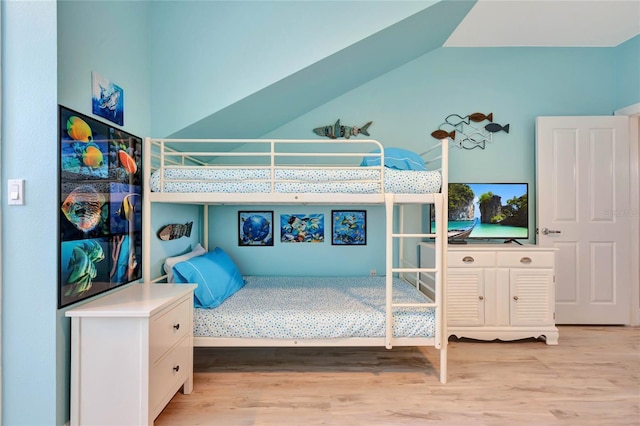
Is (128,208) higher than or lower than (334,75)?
lower

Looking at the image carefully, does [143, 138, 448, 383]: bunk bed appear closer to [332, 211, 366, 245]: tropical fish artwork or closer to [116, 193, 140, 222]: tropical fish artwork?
[116, 193, 140, 222]: tropical fish artwork

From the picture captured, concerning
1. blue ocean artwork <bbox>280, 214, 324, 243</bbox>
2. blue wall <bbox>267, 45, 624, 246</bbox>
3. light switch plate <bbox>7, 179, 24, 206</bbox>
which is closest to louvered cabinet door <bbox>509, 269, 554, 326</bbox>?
blue wall <bbox>267, 45, 624, 246</bbox>

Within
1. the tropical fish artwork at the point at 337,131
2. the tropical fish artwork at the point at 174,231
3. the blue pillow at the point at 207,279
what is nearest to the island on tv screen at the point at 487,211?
the tropical fish artwork at the point at 337,131

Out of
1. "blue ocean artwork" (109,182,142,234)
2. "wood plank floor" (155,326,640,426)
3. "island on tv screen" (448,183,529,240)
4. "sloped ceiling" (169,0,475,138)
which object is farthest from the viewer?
"island on tv screen" (448,183,529,240)

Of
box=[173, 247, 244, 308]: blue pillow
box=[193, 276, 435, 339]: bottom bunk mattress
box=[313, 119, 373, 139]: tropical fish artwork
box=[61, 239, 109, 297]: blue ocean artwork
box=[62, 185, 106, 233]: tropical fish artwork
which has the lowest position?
box=[193, 276, 435, 339]: bottom bunk mattress

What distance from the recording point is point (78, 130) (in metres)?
1.86

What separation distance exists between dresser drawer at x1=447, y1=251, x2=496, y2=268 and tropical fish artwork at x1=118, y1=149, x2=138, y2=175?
2.64 meters

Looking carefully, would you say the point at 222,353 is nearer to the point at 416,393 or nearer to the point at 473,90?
the point at 416,393

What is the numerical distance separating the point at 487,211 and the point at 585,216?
0.96 m

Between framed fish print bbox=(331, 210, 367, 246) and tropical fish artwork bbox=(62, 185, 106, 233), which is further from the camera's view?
framed fish print bbox=(331, 210, 367, 246)

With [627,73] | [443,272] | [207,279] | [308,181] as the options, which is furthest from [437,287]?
[627,73]

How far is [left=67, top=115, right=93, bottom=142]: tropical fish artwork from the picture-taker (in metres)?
1.80

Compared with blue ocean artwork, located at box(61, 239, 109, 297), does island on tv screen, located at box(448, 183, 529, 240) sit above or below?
above

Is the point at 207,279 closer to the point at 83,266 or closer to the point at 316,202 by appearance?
the point at 83,266
